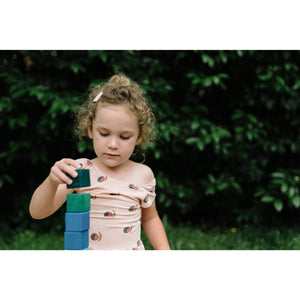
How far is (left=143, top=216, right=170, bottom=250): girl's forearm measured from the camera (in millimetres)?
1815

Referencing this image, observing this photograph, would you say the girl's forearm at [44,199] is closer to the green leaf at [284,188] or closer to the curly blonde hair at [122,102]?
the curly blonde hair at [122,102]

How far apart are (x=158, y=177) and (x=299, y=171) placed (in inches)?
55.0

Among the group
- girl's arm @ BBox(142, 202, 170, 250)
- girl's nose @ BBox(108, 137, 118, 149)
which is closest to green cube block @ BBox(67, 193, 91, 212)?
girl's nose @ BBox(108, 137, 118, 149)

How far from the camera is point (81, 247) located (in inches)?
50.3

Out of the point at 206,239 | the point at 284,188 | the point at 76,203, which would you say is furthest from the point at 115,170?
the point at 284,188

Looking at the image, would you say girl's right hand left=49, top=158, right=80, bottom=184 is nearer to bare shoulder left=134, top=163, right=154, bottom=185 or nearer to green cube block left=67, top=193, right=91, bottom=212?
green cube block left=67, top=193, right=91, bottom=212

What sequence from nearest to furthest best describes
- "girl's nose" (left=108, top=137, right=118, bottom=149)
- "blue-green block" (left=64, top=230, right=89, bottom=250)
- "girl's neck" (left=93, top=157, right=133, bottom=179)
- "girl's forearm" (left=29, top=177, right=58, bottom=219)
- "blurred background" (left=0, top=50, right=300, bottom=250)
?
"blue-green block" (left=64, top=230, right=89, bottom=250) → "girl's forearm" (left=29, top=177, right=58, bottom=219) → "girl's nose" (left=108, top=137, right=118, bottom=149) → "girl's neck" (left=93, top=157, right=133, bottom=179) → "blurred background" (left=0, top=50, right=300, bottom=250)

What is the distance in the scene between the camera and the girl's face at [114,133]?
1574mm

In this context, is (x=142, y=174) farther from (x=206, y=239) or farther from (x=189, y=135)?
(x=206, y=239)

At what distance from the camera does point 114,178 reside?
170 cm

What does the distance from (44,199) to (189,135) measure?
183cm

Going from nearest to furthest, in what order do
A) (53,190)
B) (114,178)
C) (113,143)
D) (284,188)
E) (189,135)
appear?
(53,190) → (113,143) → (114,178) → (284,188) → (189,135)

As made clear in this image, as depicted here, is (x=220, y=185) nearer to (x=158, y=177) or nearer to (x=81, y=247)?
(x=158, y=177)

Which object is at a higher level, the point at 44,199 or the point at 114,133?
the point at 114,133
